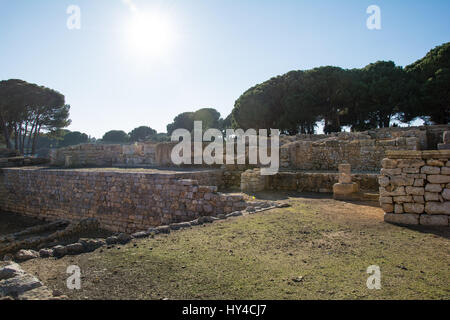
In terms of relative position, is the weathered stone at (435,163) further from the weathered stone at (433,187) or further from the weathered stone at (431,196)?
the weathered stone at (431,196)

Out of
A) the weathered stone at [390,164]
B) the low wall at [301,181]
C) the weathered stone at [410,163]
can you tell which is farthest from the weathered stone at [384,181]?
the low wall at [301,181]

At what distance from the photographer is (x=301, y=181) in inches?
435

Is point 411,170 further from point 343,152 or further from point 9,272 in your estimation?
point 343,152

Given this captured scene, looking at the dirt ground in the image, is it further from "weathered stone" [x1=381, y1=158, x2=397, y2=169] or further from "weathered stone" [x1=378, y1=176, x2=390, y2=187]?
"weathered stone" [x1=381, y1=158, x2=397, y2=169]

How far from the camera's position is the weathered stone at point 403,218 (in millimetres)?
5746

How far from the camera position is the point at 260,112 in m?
35.2

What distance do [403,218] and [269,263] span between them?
354 cm

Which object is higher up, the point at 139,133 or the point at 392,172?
the point at 139,133

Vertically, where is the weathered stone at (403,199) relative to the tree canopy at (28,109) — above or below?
below

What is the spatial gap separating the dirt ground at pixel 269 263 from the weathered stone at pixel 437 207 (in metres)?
0.37

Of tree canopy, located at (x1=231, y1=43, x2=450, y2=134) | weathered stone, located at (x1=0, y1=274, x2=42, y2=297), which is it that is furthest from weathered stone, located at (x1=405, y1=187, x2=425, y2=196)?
tree canopy, located at (x1=231, y1=43, x2=450, y2=134)

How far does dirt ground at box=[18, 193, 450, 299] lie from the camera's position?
313 cm

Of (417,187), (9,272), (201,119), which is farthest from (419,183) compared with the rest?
(201,119)

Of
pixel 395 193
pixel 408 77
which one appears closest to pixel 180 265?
pixel 395 193
